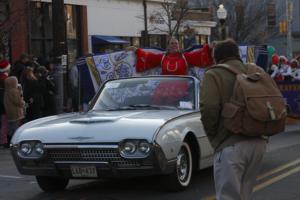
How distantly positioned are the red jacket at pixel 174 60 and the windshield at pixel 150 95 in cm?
307

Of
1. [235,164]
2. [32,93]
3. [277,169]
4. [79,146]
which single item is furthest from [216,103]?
[32,93]

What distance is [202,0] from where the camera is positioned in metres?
48.9

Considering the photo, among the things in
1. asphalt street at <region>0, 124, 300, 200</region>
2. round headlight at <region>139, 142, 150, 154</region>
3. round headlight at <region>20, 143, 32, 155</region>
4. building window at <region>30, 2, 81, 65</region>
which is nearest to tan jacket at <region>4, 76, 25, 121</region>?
asphalt street at <region>0, 124, 300, 200</region>

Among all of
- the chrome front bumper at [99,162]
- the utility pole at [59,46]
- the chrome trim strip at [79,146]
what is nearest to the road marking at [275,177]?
the chrome front bumper at [99,162]

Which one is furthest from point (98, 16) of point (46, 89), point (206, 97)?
point (206, 97)

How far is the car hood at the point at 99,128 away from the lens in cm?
698

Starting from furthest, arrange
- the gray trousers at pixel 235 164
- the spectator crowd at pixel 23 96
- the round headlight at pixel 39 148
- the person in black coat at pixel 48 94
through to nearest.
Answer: the person in black coat at pixel 48 94, the spectator crowd at pixel 23 96, the round headlight at pixel 39 148, the gray trousers at pixel 235 164

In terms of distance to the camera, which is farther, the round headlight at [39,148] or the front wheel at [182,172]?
the front wheel at [182,172]

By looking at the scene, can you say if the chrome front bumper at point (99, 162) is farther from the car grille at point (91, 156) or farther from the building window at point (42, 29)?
the building window at point (42, 29)

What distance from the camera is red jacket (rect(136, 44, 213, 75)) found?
11.8 metres

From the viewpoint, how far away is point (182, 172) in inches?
301

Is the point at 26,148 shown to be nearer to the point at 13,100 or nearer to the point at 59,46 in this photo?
Result: the point at 13,100

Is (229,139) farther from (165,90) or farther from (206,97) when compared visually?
(165,90)

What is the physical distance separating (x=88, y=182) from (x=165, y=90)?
5.30ft
